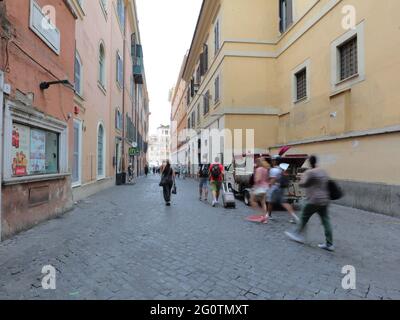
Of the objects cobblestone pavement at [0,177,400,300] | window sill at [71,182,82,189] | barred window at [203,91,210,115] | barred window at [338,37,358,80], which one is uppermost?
barred window at [203,91,210,115]

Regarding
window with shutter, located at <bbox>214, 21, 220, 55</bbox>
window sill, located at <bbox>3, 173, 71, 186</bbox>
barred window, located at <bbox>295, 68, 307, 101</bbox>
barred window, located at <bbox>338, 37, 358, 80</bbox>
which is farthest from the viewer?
window with shutter, located at <bbox>214, 21, 220, 55</bbox>

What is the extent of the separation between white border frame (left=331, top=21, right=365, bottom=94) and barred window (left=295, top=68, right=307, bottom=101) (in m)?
2.72

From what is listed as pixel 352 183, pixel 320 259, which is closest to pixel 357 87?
pixel 352 183

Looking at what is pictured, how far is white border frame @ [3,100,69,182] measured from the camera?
5.58 m

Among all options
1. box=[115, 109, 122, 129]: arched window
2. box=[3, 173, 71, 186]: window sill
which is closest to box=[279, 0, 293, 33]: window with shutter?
box=[115, 109, 122, 129]: arched window

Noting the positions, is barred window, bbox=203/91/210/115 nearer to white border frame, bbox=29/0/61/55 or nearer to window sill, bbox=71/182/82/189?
window sill, bbox=71/182/82/189

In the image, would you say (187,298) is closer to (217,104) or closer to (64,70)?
(64,70)

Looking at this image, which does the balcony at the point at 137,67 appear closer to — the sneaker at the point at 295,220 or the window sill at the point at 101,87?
the window sill at the point at 101,87

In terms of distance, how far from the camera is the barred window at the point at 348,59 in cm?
1079

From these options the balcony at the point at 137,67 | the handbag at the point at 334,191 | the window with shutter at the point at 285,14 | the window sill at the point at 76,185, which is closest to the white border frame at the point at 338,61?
the window with shutter at the point at 285,14

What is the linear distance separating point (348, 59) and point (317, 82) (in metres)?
1.88

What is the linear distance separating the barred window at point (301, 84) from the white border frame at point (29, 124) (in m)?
11.2
